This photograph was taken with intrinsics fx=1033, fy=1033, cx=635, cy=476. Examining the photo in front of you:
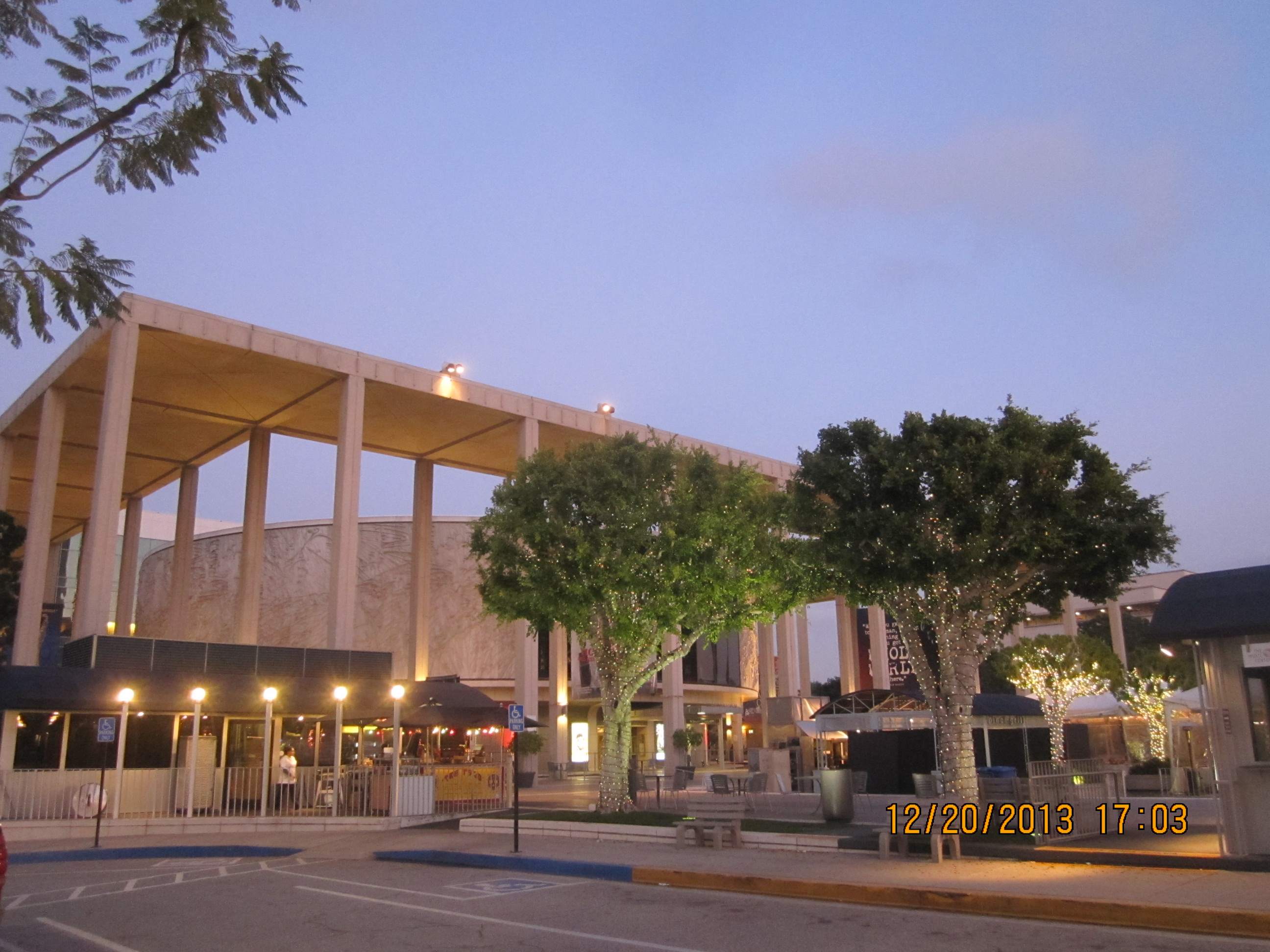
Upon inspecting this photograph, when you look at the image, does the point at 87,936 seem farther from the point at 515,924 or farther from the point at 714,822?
the point at 714,822

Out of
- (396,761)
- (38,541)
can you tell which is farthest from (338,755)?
(38,541)

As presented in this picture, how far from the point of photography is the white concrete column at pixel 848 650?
190ft

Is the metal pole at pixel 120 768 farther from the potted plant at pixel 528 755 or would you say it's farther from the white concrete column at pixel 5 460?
the white concrete column at pixel 5 460

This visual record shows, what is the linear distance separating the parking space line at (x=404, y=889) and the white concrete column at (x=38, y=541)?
68.1 feet

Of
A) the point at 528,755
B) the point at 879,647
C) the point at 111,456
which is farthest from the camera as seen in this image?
the point at 879,647

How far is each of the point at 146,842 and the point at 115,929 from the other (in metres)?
12.6

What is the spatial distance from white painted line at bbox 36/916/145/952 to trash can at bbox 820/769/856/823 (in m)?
12.8

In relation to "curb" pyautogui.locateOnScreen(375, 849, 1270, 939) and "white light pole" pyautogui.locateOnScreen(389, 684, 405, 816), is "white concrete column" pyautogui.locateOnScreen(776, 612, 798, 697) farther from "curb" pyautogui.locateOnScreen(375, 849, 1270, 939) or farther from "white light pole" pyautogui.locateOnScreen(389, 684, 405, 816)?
"curb" pyautogui.locateOnScreen(375, 849, 1270, 939)

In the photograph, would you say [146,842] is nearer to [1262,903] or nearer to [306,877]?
[306,877]

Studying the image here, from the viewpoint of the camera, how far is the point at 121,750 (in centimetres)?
2444

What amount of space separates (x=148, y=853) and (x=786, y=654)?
39.1 metres

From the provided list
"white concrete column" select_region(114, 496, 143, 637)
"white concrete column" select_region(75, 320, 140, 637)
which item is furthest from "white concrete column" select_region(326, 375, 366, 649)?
"white concrete column" select_region(114, 496, 143, 637)

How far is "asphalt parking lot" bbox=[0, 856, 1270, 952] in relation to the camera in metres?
10.0
